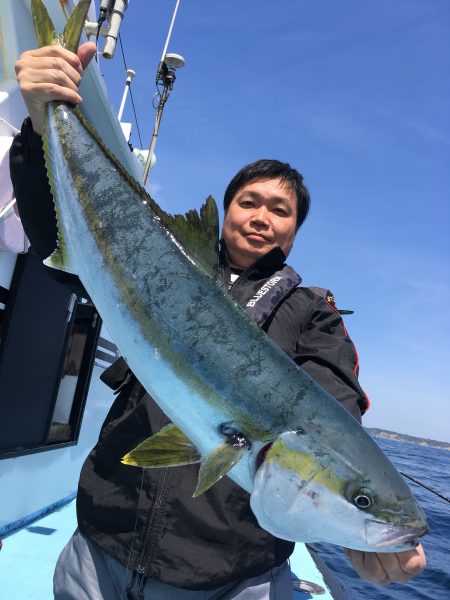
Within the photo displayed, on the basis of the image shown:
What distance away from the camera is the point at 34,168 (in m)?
2.38

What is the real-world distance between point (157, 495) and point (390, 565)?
1.01m

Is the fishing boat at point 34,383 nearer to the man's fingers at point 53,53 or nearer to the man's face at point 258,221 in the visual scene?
the man's fingers at point 53,53

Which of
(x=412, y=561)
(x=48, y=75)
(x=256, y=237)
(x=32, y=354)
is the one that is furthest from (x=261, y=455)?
(x=32, y=354)

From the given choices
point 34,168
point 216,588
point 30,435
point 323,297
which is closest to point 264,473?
point 216,588

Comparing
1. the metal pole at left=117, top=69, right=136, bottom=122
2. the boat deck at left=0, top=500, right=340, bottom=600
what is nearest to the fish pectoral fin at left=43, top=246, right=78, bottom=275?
the boat deck at left=0, top=500, right=340, bottom=600

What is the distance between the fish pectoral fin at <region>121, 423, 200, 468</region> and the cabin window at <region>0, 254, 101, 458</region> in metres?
3.28

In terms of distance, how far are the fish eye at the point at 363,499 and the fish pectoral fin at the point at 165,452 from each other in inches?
22.4

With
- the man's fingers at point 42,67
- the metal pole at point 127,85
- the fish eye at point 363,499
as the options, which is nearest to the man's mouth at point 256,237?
the man's fingers at point 42,67

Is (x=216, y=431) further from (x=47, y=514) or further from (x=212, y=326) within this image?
(x=47, y=514)

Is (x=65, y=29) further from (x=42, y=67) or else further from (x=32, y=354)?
(x=32, y=354)

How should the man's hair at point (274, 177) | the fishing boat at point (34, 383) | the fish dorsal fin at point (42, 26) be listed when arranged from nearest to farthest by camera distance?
the fish dorsal fin at point (42, 26) < the man's hair at point (274, 177) < the fishing boat at point (34, 383)

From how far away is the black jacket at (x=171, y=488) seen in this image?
6.73ft

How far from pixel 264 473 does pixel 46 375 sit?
4333 mm

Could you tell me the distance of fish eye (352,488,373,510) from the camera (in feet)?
5.19
